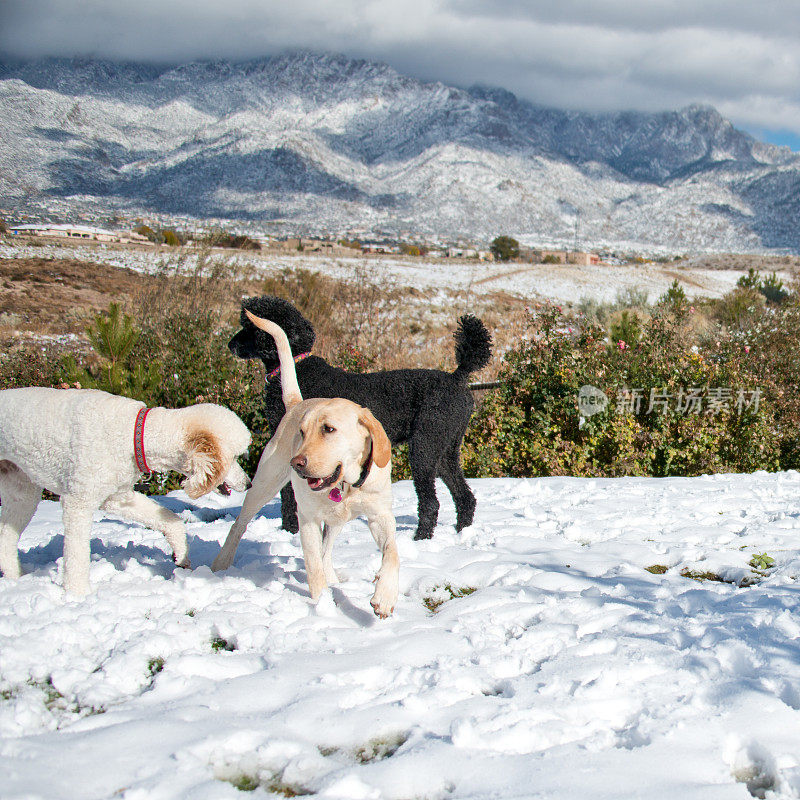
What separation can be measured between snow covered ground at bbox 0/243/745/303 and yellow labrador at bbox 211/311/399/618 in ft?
41.7

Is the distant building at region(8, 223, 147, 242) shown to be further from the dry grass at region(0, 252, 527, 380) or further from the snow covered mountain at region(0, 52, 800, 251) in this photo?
the snow covered mountain at region(0, 52, 800, 251)

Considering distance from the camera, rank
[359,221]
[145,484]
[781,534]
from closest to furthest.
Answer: [781,534], [145,484], [359,221]

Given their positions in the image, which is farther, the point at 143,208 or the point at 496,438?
the point at 143,208

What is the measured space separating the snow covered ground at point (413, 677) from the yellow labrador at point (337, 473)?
0.71ft

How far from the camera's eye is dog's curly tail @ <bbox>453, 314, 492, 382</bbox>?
4270 millimetres

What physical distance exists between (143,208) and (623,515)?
11658cm

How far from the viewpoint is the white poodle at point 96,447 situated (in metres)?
2.86

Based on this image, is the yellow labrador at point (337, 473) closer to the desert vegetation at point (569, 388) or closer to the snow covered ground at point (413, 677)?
the snow covered ground at point (413, 677)

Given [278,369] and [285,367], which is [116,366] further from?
[285,367]

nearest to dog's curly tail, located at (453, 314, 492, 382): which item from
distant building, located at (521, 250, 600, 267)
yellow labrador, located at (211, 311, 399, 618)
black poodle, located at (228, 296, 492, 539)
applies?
black poodle, located at (228, 296, 492, 539)

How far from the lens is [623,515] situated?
471cm

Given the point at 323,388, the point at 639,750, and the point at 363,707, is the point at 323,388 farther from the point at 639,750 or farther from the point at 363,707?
the point at 639,750

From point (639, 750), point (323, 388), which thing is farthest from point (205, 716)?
point (323, 388)

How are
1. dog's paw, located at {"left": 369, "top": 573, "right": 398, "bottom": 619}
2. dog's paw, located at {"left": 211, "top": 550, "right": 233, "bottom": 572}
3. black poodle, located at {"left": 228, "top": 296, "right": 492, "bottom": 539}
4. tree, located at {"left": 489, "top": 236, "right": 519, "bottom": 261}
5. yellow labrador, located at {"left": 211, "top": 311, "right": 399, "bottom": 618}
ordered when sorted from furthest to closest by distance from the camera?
1. tree, located at {"left": 489, "top": 236, "right": 519, "bottom": 261}
2. black poodle, located at {"left": 228, "top": 296, "right": 492, "bottom": 539}
3. dog's paw, located at {"left": 211, "top": 550, "right": 233, "bottom": 572}
4. dog's paw, located at {"left": 369, "top": 573, "right": 398, "bottom": 619}
5. yellow labrador, located at {"left": 211, "top": 311, "right": 399, "bottom": 618}
